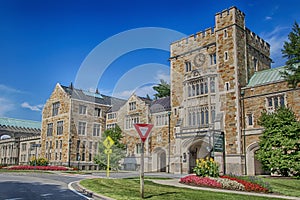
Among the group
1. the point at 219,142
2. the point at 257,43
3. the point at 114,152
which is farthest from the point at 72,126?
the point at 257,43

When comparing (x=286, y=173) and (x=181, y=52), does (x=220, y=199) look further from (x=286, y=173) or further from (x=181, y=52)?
(x=181, y=52)

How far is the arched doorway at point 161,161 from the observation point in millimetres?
37953

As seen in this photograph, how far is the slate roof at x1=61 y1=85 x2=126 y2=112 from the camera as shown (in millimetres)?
48188

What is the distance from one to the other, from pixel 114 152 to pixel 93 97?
14131 millimetres

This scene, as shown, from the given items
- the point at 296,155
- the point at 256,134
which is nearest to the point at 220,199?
the point at 296,155

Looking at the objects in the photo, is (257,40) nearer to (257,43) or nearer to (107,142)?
(257,43)

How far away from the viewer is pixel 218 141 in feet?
86.0

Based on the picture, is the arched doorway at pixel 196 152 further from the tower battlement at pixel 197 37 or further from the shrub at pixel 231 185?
the shrub at pixel 231 185

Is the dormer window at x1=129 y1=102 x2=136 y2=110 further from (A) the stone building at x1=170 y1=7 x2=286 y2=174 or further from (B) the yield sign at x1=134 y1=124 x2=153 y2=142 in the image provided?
(B) the yield sign at x1=134 y1=124 x2=153 y2=142

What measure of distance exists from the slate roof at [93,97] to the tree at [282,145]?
1191 inches

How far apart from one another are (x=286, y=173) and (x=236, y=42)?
537 inches

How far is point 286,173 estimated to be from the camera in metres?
20.9

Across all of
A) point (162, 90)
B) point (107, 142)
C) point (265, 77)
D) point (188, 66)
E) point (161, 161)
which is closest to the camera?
point (107, 142)

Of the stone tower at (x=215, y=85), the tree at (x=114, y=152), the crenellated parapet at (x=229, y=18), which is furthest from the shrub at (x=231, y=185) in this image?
the tree at (x=114, y=152)
